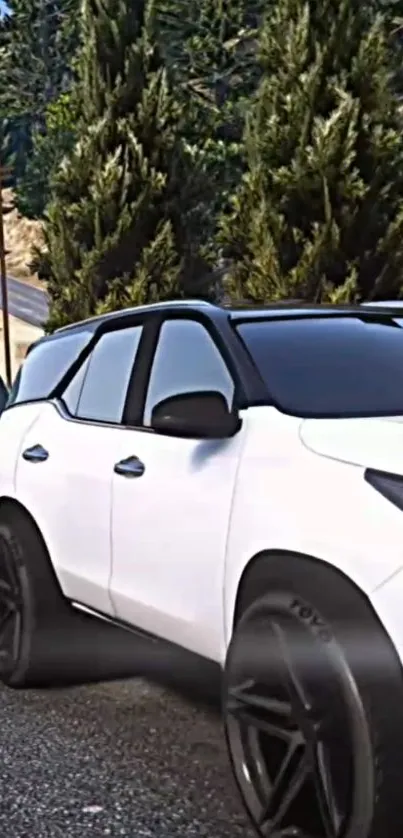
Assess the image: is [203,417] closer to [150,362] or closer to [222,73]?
[150,362]

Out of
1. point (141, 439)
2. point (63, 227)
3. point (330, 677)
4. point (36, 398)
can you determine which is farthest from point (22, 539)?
point (63, 227)

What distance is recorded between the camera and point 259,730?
3.46 metres

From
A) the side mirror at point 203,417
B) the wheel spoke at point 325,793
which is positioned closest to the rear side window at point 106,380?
the side mirror at point 203,417

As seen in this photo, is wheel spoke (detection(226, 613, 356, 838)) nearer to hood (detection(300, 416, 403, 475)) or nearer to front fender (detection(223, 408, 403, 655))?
front fender (detection(223, 408, 403, 655))

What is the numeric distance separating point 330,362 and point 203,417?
60cm

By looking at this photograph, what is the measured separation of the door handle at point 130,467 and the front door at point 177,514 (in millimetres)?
14

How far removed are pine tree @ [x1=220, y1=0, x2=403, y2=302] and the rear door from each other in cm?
2288

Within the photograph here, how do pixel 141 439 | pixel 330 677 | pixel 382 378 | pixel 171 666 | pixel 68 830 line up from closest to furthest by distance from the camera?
1. pixel 330 677
2. pixel 68 830
3. pixel 382 378
4. pixel 141 439
5. pixel 171 666

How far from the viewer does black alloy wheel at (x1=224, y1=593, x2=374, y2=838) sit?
3.04m

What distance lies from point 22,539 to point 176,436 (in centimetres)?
155

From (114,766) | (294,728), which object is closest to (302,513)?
(294,728)

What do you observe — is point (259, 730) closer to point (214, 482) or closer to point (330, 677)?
point (330, 677)

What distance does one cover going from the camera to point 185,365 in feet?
14.2

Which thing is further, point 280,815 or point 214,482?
point 214,482
